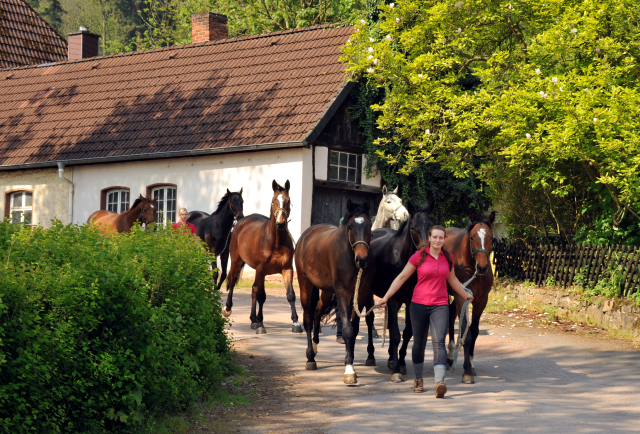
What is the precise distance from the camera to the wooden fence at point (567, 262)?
1472 centimetres

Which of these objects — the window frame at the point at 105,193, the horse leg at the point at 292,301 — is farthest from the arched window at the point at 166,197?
the horse leg at the point at 292,301

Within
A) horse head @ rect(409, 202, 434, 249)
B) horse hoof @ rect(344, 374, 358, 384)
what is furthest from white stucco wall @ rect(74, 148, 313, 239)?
horse hoof @ rect(344, 374, 358, 384)

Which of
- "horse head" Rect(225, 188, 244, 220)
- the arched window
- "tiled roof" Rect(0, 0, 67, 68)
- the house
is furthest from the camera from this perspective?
"tiled roof" Rect(0, 0, 67, 68)

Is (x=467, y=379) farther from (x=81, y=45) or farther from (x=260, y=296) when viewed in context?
(x=81, y=45)

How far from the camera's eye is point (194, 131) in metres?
23.4

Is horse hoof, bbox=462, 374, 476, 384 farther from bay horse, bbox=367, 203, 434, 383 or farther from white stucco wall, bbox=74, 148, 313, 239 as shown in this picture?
white stucco wall, bbox=74, 148, 313, 239

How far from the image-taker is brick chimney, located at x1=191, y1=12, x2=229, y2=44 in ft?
96.9

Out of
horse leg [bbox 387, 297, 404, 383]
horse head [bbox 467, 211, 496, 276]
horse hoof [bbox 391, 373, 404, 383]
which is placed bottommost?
horse hoof [bbox 391, 373, 404, 383]

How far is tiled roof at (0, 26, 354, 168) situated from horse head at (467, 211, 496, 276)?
1131 centimetres

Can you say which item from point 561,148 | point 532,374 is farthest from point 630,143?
point 532,374

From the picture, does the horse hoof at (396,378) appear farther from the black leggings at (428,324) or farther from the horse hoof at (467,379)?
the horse hoof at (467,379)

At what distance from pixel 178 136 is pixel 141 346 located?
697 inches

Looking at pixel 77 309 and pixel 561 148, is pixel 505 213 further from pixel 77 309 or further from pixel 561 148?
pixel 77 309

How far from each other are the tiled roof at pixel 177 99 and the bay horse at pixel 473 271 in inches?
439
